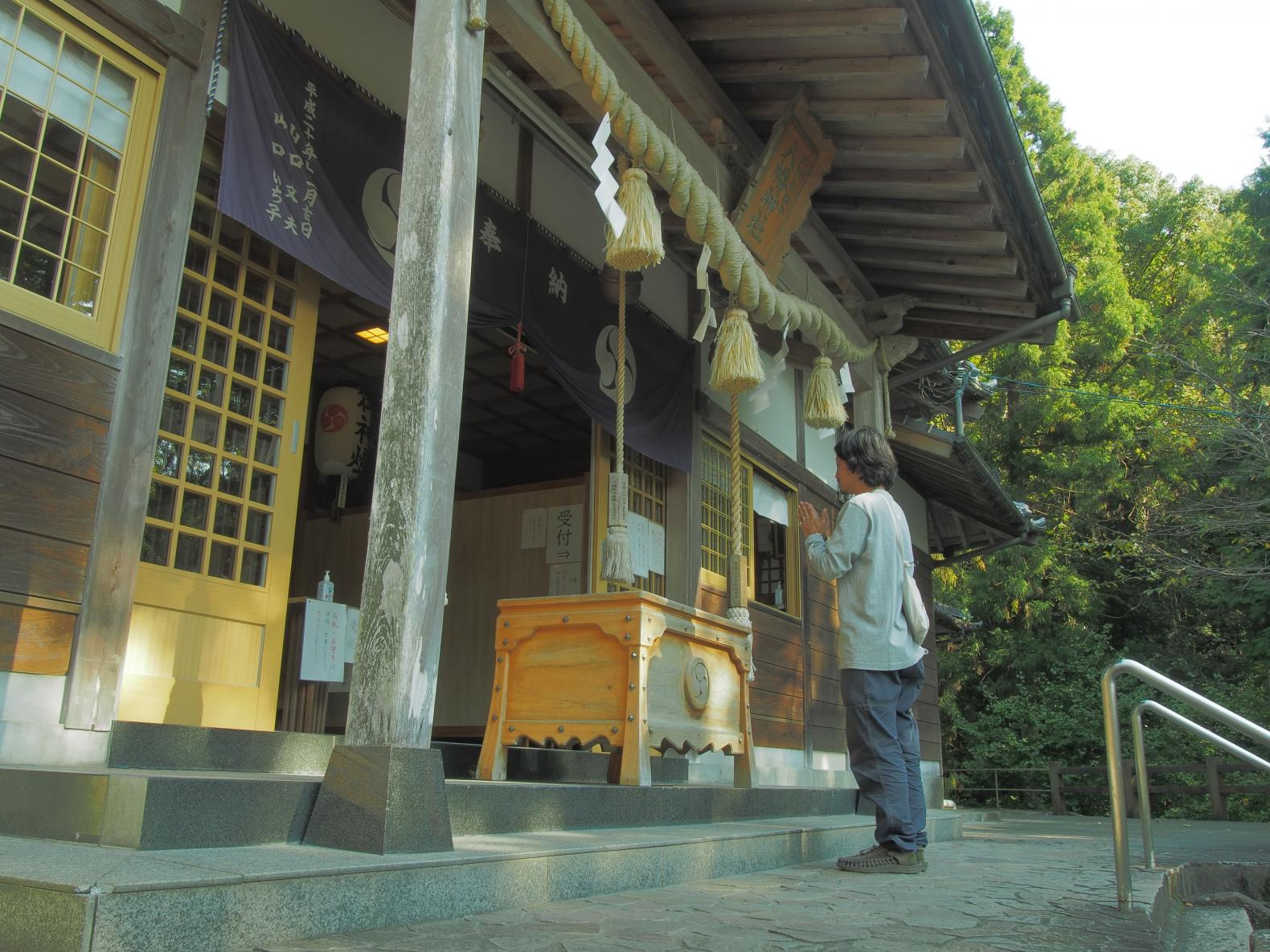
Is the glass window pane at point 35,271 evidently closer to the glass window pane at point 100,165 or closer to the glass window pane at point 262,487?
the glass window pane at point 100,165

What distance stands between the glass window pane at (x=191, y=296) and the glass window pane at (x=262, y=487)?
2.55 ft

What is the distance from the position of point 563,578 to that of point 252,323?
14.4 ft

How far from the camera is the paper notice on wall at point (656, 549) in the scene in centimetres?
723

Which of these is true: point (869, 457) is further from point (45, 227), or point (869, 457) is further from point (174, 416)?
point (45, 227)

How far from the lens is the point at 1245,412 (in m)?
13.0

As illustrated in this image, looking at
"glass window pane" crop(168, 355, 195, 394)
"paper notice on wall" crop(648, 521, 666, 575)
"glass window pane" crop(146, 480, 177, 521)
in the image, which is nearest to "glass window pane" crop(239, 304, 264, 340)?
"glass window pane" crop(168, 355, 195, 394)

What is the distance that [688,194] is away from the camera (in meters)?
5.12

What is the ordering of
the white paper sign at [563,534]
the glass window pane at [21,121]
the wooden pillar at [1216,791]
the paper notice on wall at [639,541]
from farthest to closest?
the wooden pillar at [1216,791], the white paper sign at [563,534], the paper notice on wall at [639,541], the glass window pane at [21,121]

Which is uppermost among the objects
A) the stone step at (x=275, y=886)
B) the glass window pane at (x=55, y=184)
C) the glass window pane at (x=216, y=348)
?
the glass window pane at (x=55, y=184)

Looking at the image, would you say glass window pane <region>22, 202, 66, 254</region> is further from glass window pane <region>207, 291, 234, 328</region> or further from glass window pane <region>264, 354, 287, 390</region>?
glass window pane <region>264, 354, 287, 390</region>

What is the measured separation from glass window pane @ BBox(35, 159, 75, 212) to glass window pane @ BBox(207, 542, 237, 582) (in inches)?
59.6

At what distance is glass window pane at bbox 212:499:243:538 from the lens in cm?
437

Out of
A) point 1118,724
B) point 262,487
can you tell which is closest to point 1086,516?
point 1118,724

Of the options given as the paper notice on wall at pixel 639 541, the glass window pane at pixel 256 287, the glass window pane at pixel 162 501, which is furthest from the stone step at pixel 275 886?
the paper notice on wall at pixel 639 541
